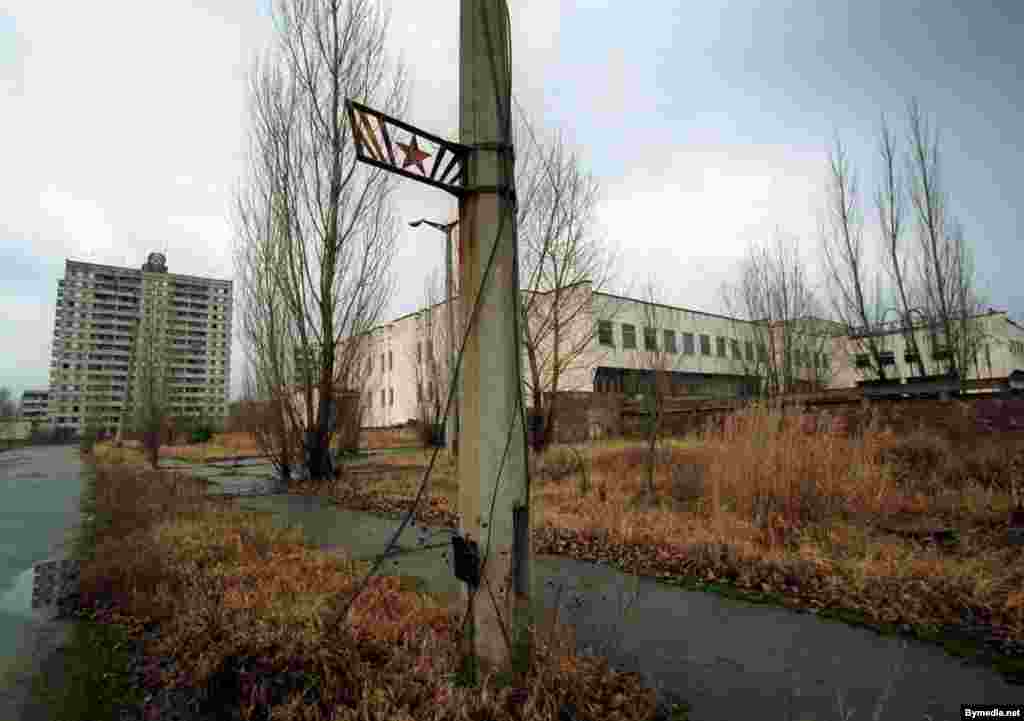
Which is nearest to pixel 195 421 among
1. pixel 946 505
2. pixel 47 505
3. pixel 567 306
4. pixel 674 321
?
pixel 47 505

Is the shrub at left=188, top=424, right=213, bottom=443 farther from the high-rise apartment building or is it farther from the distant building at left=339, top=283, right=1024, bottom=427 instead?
the distant building at left=339, top=283, right=1024, bottom=427

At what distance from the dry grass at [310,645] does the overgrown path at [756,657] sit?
47 cm

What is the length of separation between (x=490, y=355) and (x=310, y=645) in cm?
167

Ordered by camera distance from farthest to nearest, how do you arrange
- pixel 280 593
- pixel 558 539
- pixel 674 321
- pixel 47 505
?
pixel 674 321 < pixel 47 505 < pixel 558 539 < pixel 280 593

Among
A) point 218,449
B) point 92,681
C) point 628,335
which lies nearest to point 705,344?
point 628,335

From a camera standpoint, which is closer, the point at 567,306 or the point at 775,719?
the point at 775,719

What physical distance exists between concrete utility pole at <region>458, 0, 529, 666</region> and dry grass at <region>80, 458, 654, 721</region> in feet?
0.92

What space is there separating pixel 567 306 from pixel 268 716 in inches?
549

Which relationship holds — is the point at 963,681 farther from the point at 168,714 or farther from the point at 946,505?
the point at 946,505

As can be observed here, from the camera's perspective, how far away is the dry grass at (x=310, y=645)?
2.10 meters

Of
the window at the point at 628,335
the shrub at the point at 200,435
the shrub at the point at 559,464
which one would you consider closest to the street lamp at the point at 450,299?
the shrub at the point at 559,464

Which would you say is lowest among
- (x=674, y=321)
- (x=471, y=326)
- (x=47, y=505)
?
(x=47, y=505)

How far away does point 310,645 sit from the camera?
2.46m

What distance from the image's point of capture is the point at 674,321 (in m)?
37.8
